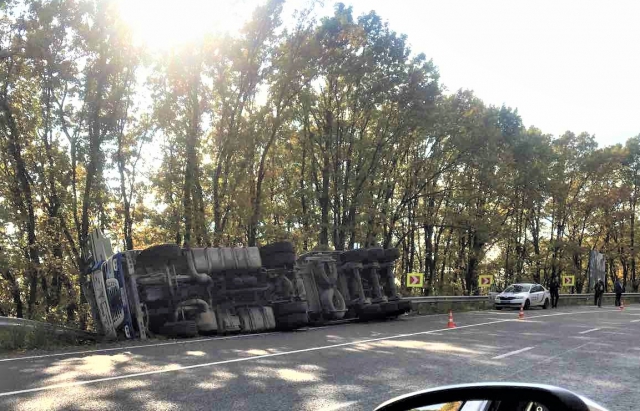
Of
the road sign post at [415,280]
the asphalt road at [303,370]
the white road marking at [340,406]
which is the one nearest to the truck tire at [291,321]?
the asphalt road at [303,370]

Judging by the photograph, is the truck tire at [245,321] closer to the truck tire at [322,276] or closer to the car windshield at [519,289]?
the truck tire at [322,276]

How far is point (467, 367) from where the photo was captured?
7.82 meters

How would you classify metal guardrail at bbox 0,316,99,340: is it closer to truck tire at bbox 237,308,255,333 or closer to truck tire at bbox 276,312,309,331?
truck tire at bbox 237,308,255,333

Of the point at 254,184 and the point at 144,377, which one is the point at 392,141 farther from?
the point at 144,377

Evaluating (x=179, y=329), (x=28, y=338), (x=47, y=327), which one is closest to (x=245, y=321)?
(x=179, y=329)

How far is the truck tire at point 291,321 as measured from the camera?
44.4 ft

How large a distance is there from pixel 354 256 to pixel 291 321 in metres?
3.92

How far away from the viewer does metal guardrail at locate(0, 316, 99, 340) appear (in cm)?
1025

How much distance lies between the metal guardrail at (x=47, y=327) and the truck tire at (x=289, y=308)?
14.2ft

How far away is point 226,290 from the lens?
44.7 ft

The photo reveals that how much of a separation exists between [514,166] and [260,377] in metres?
33.2

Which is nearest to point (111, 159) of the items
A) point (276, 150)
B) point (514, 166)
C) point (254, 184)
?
point (254, 184)

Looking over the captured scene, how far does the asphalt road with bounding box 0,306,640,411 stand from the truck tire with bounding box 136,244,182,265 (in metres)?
2.29

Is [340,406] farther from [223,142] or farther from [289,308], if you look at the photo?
[223,142]
